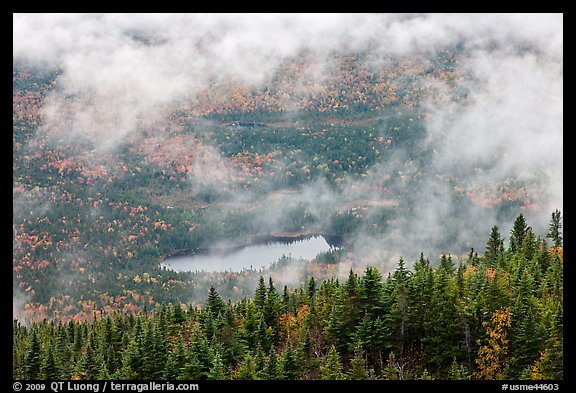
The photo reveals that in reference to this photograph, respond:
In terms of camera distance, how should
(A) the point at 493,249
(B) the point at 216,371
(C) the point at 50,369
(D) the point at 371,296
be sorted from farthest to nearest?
(A) the point at 493,249, (C) the point at 50,369, (D) the point at 371,296, (B) the point at 216,371

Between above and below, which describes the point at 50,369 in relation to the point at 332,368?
above

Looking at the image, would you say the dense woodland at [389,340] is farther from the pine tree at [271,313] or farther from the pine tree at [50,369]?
the pine tree at [271,313]

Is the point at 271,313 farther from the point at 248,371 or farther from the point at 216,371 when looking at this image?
the point at 216,371

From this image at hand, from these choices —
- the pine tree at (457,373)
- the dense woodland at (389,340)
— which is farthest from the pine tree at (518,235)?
the pine tree at (457,373)

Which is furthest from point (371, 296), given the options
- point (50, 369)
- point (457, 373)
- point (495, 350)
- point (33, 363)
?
point (33, 363)

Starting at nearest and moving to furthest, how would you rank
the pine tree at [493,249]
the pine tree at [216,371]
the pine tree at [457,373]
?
the pine tree at [457,373] < the pine tree at [216,371] < the pine tree at [493,249]

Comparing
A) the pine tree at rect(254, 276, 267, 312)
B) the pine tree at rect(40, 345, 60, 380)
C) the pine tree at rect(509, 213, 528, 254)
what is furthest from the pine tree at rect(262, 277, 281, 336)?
the pine tree at rect(509, 213, 528, 254)

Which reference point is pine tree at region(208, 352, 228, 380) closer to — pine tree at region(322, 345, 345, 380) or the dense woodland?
the dense woodland

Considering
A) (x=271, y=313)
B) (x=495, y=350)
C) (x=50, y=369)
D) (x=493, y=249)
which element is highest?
(x=493, y=249)
